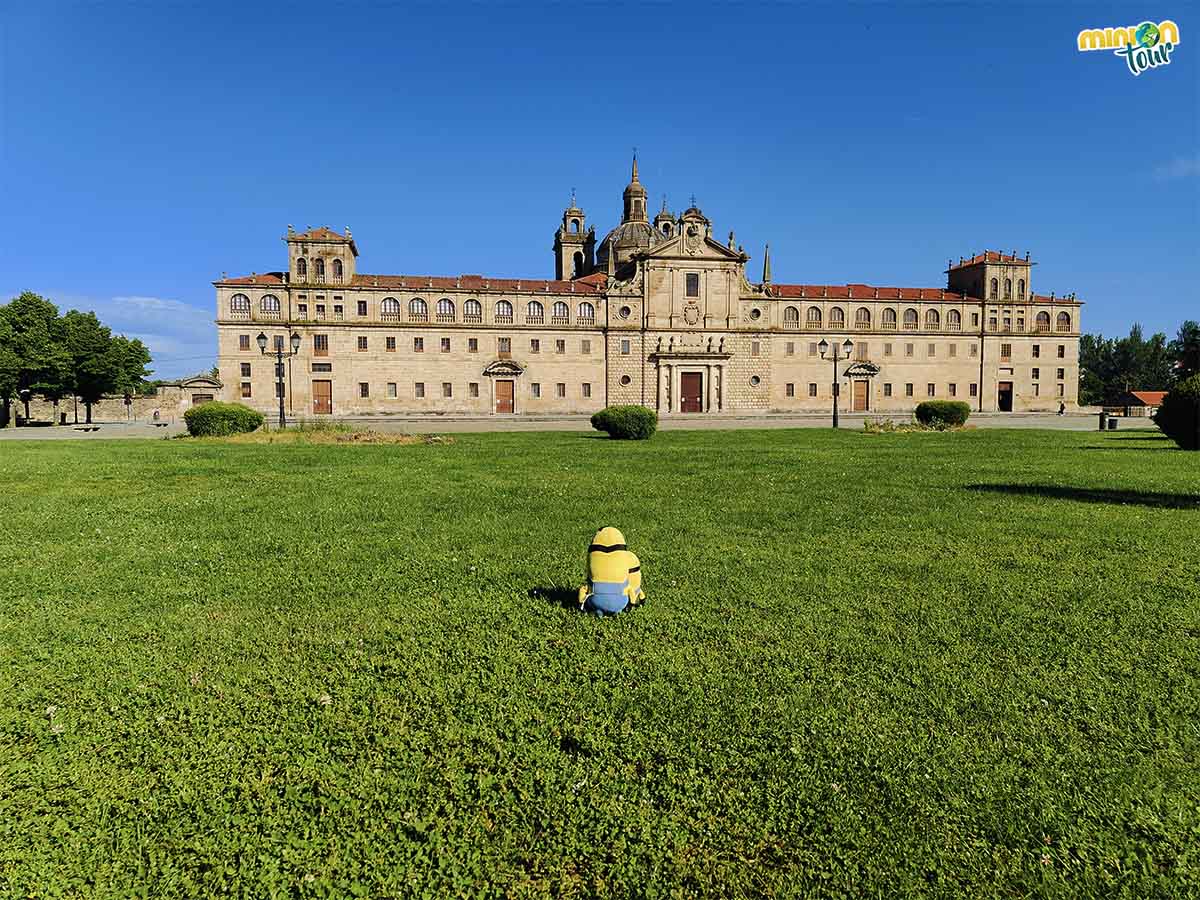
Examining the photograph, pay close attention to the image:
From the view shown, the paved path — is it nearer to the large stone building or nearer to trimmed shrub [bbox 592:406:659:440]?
the large stone building

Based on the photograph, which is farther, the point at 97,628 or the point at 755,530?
the point at 755,530

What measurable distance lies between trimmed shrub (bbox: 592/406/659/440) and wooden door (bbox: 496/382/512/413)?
106ft

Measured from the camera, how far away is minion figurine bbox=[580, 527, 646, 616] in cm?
527

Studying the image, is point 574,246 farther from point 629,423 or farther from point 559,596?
point 559,596

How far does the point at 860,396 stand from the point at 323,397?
4546 centimetres

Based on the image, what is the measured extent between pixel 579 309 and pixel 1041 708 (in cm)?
5534

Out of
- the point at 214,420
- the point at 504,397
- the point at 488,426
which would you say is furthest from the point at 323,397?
the point at 214,420

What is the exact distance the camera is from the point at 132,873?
2.70 meters

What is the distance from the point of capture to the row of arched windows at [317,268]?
173ft

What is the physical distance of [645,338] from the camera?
5778 cm

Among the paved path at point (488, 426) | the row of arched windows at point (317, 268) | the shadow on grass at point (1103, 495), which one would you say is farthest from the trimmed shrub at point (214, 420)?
the row of arched windows at point (317, 268)

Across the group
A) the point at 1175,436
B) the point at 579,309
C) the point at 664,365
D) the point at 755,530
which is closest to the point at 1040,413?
the point at 664,365

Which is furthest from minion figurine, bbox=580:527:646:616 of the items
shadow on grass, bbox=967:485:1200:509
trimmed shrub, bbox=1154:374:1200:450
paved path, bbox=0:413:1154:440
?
paved path, bbox=0:413:1154:440

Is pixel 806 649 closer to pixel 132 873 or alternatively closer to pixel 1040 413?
pixel 132 873
